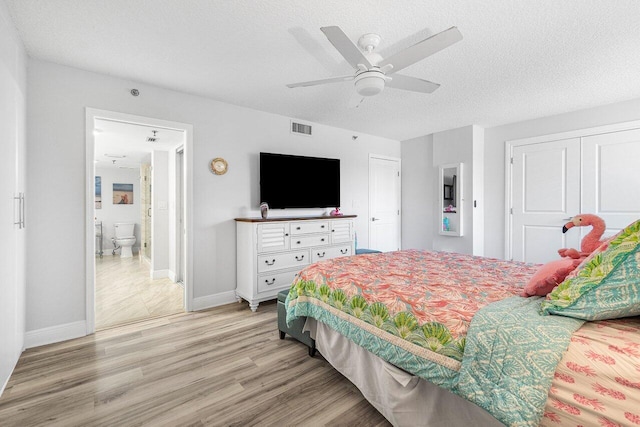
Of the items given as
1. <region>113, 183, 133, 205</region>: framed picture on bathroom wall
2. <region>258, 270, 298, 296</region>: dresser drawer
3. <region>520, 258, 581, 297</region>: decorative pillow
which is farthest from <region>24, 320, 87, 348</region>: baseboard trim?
<region>113, 183, 133, 205</region>: framed picture on bathroom wall

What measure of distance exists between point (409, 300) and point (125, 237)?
24.8ft

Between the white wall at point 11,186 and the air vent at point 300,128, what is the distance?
2.74 meters

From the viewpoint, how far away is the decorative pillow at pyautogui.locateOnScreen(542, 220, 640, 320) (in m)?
1.05

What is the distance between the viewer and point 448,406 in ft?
4.51

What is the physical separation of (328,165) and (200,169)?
6.05ft

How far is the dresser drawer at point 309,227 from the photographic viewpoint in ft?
12.0

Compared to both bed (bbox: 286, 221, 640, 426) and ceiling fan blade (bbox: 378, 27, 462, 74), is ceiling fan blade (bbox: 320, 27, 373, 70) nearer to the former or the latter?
ceiling fan blade (bbox: 378, 27, 462, 74)

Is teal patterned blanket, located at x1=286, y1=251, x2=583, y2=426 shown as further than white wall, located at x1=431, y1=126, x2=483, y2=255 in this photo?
No

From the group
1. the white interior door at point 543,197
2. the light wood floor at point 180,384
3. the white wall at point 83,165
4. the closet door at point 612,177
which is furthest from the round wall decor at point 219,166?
the closet door at point 612,177

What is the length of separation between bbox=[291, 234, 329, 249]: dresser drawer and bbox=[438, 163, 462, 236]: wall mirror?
225 cm

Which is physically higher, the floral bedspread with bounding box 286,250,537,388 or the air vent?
the air vent

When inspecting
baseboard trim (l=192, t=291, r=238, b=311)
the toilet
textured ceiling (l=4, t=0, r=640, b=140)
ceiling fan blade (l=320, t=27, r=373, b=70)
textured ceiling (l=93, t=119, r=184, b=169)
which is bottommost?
baseboard trim (l=192, t=291, r=238, b=311)

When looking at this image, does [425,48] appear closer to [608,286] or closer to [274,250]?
[608,286]

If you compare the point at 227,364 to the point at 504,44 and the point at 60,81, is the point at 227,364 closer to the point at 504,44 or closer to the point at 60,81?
the point at 60,81
